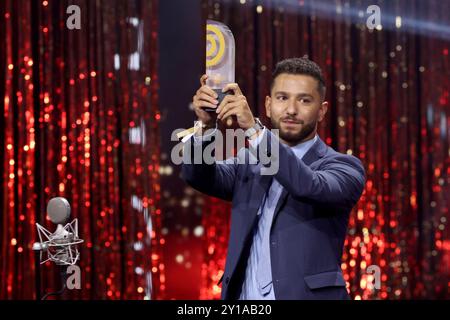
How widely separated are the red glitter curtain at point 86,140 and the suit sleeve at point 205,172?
1.66m

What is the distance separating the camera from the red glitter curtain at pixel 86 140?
3.40m

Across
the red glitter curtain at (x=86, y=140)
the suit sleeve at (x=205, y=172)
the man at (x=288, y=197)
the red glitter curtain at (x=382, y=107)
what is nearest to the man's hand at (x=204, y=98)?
the man at (x=288, y=197)

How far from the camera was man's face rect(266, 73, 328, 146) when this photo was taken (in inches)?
70.1

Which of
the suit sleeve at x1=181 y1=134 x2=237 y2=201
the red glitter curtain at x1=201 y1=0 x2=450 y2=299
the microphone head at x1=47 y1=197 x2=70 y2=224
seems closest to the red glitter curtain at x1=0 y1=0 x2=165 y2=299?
the red glitter curtain at x1=201 y1=0 x2=450 y2=299

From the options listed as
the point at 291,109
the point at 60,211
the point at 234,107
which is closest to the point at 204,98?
the point at 234,107

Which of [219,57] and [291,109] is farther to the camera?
[291,109]

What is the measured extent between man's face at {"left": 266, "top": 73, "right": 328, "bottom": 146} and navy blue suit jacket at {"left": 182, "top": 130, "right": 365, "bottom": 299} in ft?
0.20

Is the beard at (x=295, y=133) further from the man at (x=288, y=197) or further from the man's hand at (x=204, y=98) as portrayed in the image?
the man's hand at (x=204, y=98)

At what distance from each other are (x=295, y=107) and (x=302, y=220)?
0.96ft

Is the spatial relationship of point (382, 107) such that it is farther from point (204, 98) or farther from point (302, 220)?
point (204, 98)

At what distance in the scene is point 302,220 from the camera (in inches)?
66.9

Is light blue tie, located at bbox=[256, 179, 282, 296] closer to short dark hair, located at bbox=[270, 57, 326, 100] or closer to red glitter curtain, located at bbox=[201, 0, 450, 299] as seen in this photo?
short dark hair, located at bbox=[270, 57, 326, 100]
